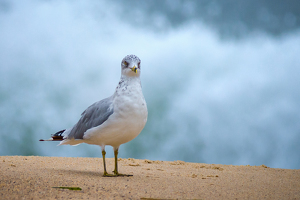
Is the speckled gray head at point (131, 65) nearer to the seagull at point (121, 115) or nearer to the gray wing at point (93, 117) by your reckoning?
the seagull at point (121, 115)

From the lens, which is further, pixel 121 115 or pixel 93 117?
pixel 93 117

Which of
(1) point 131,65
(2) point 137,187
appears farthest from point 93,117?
(2) point 137,187

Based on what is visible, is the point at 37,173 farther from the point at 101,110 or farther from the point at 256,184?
the point at 256,184

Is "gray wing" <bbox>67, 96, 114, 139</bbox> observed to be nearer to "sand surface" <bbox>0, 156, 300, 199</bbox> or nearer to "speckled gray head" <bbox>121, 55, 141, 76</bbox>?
"speckled gray head" <bbox>121, 55, 141, 76</bbox>

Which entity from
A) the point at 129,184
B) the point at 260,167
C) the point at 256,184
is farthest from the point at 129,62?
the point at 260,167

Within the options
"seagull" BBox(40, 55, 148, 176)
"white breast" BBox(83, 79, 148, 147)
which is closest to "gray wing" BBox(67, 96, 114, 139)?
"seagull" BBox(40, 55, 148, 176)

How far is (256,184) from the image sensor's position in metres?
5.36

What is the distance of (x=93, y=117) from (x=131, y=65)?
113 cm

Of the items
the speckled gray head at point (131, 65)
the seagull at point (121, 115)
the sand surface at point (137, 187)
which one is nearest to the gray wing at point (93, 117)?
the seagull at point (121, 115)

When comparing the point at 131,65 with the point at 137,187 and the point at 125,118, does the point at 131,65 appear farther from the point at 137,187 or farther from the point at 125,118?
the point at 137,187

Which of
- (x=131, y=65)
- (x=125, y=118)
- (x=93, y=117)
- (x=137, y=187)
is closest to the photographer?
(x=137, y=187)

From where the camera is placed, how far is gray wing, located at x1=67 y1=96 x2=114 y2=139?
16.4ft

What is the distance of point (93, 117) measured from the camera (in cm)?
522

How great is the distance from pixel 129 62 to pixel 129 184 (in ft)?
6.40
